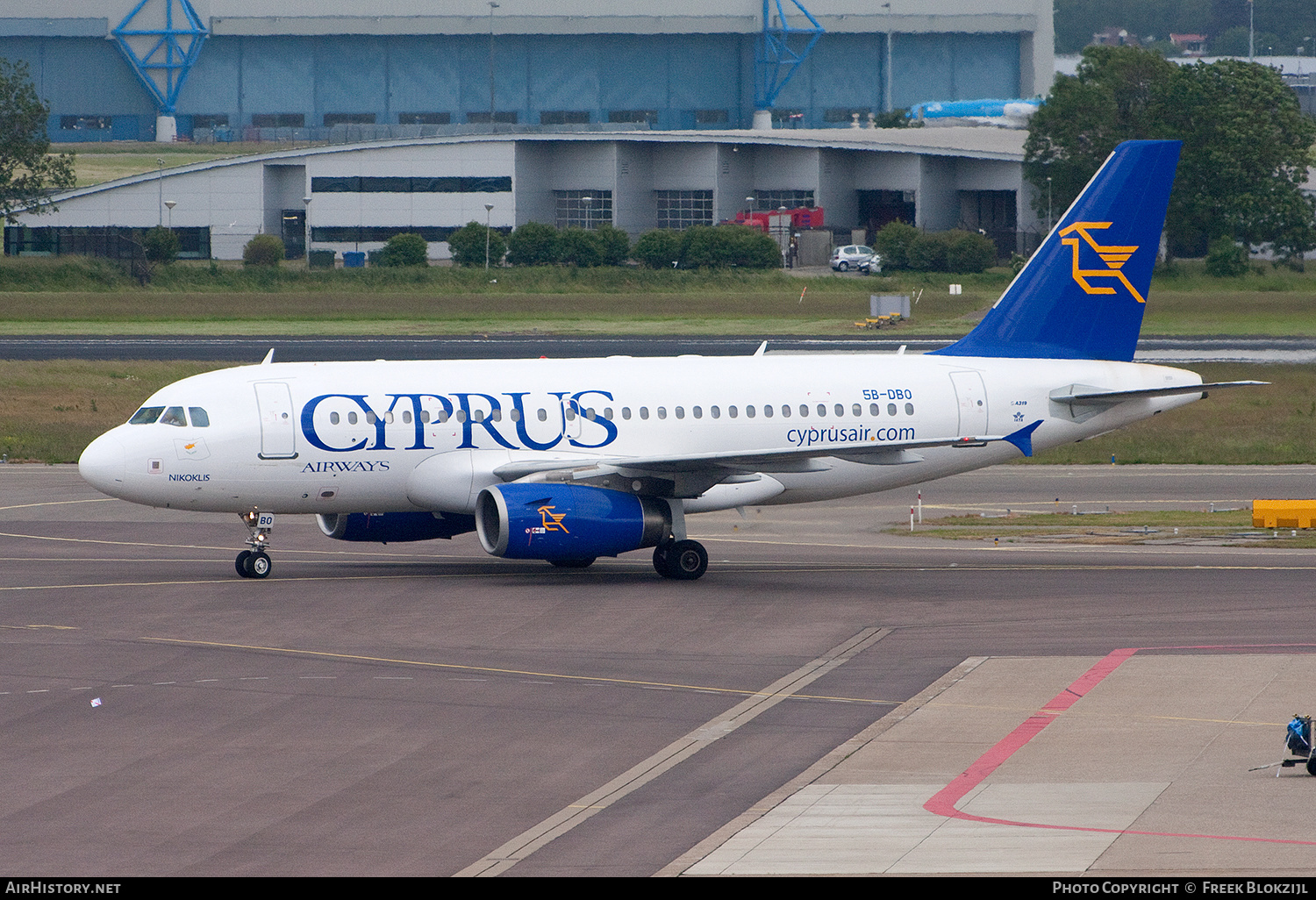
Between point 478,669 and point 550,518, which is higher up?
point 550,518

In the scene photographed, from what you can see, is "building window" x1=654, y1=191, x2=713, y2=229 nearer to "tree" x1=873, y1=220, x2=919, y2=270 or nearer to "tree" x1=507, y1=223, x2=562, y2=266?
"tree" x1=507, y1=223, x2=562, y2=266

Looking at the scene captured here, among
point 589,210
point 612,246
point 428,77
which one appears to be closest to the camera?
point 612,246

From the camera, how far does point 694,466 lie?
35.8 m

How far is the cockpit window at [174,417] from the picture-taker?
3619 centimetres

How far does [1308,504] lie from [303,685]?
2724 cm

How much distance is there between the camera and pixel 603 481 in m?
36.5

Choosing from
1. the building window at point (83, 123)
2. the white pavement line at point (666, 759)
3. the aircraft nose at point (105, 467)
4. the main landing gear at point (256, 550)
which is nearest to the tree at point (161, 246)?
the building window at point (83, 123)

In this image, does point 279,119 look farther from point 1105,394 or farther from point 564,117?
point 1105,394

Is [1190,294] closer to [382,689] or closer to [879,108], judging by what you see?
[382,689]

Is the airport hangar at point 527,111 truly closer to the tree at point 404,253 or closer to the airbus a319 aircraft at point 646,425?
the tree at point 404,253

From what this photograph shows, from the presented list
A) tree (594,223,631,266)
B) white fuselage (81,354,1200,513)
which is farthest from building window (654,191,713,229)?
white fuselage (81,354,1200,513)

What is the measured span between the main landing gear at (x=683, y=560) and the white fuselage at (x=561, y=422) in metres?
1.26

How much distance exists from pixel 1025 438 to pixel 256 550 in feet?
57.2

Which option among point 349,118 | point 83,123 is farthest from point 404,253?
point 83,123
